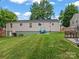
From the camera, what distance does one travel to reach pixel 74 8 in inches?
2960

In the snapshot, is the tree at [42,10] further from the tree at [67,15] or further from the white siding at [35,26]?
the white siding at [35,26]

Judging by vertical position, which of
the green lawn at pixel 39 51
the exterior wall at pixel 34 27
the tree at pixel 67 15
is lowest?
the green lawn at pixel 39 51

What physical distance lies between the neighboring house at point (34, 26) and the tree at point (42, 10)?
22986 mm

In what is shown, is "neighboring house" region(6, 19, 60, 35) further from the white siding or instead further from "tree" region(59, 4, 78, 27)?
"tree" region(59, 4, 78, 27)

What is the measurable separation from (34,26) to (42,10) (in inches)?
1118

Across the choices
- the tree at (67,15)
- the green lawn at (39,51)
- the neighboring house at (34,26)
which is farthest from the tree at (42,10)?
the green lawn at (39,51)

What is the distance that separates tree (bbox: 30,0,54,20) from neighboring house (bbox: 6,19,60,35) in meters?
23.0

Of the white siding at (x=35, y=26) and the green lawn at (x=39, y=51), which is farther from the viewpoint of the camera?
the white siding at (x=35, y=26)

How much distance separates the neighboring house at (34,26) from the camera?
182 ft

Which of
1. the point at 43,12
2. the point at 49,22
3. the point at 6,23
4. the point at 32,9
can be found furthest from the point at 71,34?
the point at 32,9

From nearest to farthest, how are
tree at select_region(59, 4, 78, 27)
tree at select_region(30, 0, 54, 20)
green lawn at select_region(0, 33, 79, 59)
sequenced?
green lawn at select_region(0, 33, 79, 59) → tree at select_region(59, 4, 78, 27) → tree at select_region(30, 0, 54, 20)

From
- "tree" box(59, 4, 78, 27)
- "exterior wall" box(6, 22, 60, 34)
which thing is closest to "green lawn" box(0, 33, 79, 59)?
"exterior wall" box(6, 22, 60, 34)

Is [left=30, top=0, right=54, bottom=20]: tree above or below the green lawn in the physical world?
above

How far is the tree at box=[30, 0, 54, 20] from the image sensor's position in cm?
8062
